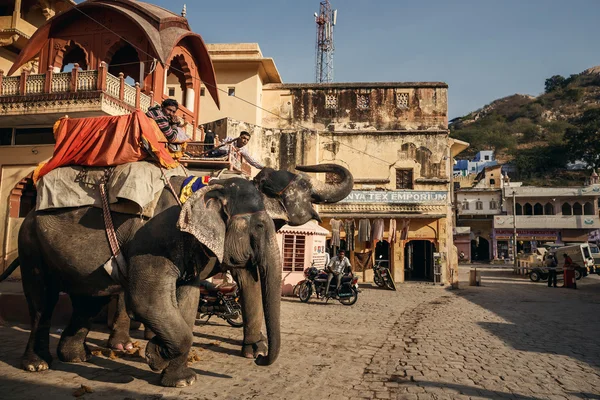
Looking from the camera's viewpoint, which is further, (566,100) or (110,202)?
(566,100)

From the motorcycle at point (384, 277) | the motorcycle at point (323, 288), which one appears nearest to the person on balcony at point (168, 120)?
the motorcycle at point (323, 288)

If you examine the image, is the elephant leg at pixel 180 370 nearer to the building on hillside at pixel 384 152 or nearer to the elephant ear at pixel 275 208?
the elephant ear at pixel 275 208

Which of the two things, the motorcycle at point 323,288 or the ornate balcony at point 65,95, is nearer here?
the ornate balcony at point 65,95

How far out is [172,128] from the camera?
6.51 metres

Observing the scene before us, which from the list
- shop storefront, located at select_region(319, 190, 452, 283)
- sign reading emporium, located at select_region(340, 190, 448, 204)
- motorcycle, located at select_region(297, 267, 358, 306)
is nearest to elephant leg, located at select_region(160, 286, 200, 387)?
motorcycle, located at select_region(297, 267, 358, 306)

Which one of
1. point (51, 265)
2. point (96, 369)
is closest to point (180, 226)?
point (51, 265)

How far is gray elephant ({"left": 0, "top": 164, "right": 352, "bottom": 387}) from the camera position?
183 inches

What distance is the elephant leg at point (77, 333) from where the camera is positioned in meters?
5.86

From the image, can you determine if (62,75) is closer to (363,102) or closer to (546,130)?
(363,102)

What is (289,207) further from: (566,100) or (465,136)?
(566,100)

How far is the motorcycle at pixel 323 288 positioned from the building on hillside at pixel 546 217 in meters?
33.1

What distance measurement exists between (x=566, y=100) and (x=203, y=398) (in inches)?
4202

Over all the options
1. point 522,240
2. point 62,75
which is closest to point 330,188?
point 62,75

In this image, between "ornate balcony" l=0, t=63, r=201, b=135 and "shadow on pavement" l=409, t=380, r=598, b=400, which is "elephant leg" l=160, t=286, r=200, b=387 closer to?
"shadow on pavement" l=409, t=380, r=598, b=400
